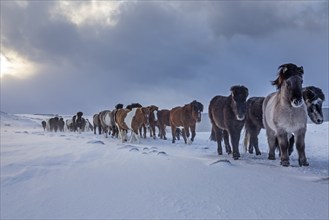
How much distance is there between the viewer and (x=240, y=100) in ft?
19.3

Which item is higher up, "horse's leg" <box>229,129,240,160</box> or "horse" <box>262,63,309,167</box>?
"horse" <box>262,63,309,167</box>

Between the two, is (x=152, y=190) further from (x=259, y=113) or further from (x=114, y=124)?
(x=114, y=124)

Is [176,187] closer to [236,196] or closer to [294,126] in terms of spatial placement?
[236,196]

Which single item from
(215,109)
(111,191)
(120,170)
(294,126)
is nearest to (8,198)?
(111,191)

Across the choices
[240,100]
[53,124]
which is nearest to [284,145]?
[240,100]

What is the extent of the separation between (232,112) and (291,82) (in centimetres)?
182

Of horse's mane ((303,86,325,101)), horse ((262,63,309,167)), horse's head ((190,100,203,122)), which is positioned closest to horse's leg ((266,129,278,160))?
horse ((262,63,309,167))

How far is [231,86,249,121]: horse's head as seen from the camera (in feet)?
19.2

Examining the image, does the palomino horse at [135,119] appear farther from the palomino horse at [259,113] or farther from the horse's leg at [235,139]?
the horse's leg at [235,139]

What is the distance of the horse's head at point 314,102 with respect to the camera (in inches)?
191

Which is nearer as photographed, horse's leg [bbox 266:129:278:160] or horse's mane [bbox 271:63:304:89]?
horse's mane [bbox 271:63:304:89]

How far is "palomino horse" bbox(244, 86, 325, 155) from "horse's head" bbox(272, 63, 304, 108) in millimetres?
357

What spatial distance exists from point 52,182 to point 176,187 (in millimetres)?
1517

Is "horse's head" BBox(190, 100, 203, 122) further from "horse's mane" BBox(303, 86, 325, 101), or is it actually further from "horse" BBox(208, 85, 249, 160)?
"horse's mane" BBox(303, 86, 325, 101)
